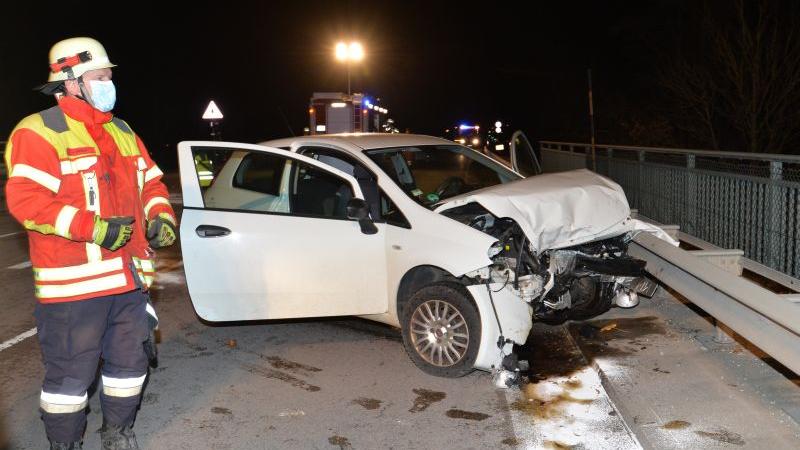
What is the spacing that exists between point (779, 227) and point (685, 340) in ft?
4.45

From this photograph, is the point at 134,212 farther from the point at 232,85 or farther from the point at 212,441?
the point at 232,85

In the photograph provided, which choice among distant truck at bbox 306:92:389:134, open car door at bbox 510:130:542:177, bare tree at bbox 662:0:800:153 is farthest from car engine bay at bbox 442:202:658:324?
distant truck at bbox 306:92:389:134

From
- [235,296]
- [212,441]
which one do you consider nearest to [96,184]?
[212,441]

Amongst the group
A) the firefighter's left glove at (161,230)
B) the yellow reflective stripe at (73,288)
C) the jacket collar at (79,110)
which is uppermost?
the jacket collar at (79,110)

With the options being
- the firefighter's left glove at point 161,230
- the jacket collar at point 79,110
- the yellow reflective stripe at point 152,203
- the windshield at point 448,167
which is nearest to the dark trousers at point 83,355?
the firefighter's left glove at point 161,230

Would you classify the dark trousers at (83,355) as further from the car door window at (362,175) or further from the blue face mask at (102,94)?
the car door window at (362,175)

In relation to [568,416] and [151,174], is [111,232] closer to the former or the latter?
[151,174]

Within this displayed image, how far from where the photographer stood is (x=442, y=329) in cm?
540

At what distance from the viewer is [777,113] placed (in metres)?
18.6

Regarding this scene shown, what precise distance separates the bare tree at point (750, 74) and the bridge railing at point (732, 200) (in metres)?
9.00

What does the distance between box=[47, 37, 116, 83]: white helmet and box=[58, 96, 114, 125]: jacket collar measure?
0.38 feet

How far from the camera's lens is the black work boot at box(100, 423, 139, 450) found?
417 cm

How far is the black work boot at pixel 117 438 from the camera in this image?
4168mm

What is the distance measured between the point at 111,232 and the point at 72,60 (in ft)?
2.87
